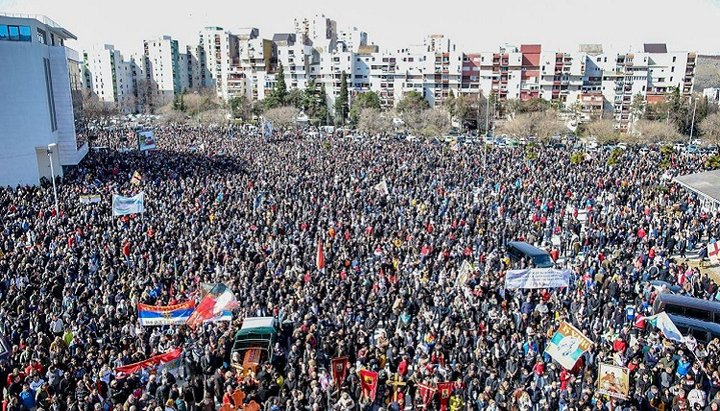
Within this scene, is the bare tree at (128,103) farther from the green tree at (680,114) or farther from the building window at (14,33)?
the green tree at (680,114)

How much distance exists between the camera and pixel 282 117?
6159cm

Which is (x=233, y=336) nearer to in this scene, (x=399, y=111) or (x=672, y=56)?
(x=399, y=111)

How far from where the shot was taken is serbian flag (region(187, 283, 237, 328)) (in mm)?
12164

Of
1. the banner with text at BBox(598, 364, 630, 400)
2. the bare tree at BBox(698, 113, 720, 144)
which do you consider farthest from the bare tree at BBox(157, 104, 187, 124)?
the banner with text at BBox(598, 364, 630, 400)

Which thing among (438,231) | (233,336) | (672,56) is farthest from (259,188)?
(672,56)

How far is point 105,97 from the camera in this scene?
103812 millimetres

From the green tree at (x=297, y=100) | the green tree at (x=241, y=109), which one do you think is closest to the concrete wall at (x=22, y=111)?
the green tree at (x=297, y=100)

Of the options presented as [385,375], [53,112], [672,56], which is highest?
[672,56]

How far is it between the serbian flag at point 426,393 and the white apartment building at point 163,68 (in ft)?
332

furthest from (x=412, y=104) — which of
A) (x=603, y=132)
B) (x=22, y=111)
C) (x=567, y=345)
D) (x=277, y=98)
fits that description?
(x=567, y=345)

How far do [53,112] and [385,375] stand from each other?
27.5 metres

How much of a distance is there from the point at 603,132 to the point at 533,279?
143 feet

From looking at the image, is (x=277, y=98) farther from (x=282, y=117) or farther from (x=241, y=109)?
(x=282, y=117)

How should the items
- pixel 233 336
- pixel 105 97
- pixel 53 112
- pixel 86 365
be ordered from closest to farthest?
pixel 86 365 → pixel 233 336 → pixel 53 112 → pixel 105 97
